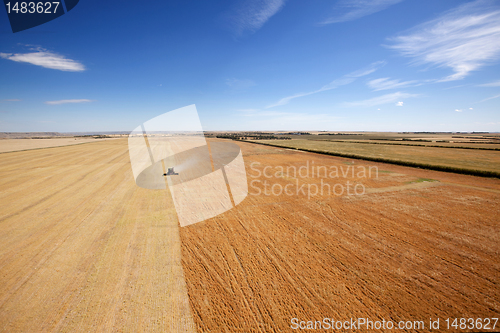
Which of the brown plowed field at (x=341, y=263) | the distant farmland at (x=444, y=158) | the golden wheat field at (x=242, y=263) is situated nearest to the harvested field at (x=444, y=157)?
the distant farmland at (x=444, y=158)

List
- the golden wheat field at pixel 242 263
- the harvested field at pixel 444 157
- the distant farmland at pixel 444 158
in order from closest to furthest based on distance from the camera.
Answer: the golden wheat field at pixel 242 263 < the distant farmland at pixel 444 158 < the harvested field at pixel 444 157

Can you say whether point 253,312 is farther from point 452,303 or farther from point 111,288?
point 452,303

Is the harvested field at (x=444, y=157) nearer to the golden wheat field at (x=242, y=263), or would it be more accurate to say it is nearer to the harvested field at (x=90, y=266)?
the golden wheat field at (x=242, y=263)

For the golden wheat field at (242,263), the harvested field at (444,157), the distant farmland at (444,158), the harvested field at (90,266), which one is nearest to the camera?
the harvested field at (90,266)

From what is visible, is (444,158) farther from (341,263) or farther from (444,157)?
(341,263)

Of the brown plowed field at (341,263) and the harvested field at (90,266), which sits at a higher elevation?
the harvested field at (90,266)

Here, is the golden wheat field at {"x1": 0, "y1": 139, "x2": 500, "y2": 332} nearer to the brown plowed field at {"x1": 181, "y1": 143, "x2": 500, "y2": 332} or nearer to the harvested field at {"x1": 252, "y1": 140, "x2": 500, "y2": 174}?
the brown plowed field at {"x1": 181, "y1": 143, "x2": 500, "y2": 332}

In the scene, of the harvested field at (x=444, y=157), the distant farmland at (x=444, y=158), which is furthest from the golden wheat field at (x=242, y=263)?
the harvested field at (x=444, y=157)

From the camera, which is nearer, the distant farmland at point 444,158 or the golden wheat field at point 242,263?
the golden wheat field at point 242,263

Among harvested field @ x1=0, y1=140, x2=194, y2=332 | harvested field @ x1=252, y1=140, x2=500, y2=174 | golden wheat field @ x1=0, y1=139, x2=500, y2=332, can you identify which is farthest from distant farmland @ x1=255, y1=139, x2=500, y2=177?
harvested field @ x1=0, y1=140, x2=194, y2=332

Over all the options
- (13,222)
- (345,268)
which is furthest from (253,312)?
(13,222)
